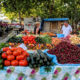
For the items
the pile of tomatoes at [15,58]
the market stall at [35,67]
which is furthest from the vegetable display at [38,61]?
the pile of tomatoes at [15,58]

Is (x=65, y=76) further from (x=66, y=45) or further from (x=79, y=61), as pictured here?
(x=66, y=45)

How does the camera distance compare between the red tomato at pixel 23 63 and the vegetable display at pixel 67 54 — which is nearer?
the red tomato at pixel 23 63

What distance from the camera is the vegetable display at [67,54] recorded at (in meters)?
3.28

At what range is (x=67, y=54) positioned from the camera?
134 inches

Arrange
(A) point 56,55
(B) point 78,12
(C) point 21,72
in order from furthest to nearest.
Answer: (B) point 78,12 < (A) point 56,55 < (C) point 21,72

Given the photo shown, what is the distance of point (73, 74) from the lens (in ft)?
10.3

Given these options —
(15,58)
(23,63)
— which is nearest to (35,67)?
(23,63)

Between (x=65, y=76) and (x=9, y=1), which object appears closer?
(x=65, y=76)

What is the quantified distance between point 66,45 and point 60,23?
27.1 feet

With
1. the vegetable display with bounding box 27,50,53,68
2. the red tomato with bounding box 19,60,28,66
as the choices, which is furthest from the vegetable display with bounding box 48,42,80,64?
the red tomato with bounding box 19,60,28,66

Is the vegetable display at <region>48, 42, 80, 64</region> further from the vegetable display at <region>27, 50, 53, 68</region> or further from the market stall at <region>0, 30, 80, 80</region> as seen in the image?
the vegetable display at <region>27, 50, 53, 68</region>

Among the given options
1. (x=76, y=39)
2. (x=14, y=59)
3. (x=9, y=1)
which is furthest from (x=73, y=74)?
(x=9, y=1)

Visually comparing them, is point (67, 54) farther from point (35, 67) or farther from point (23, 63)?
point (23, 63)

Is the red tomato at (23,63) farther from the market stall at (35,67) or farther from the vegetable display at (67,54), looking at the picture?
the vegetable display at (67,54)
